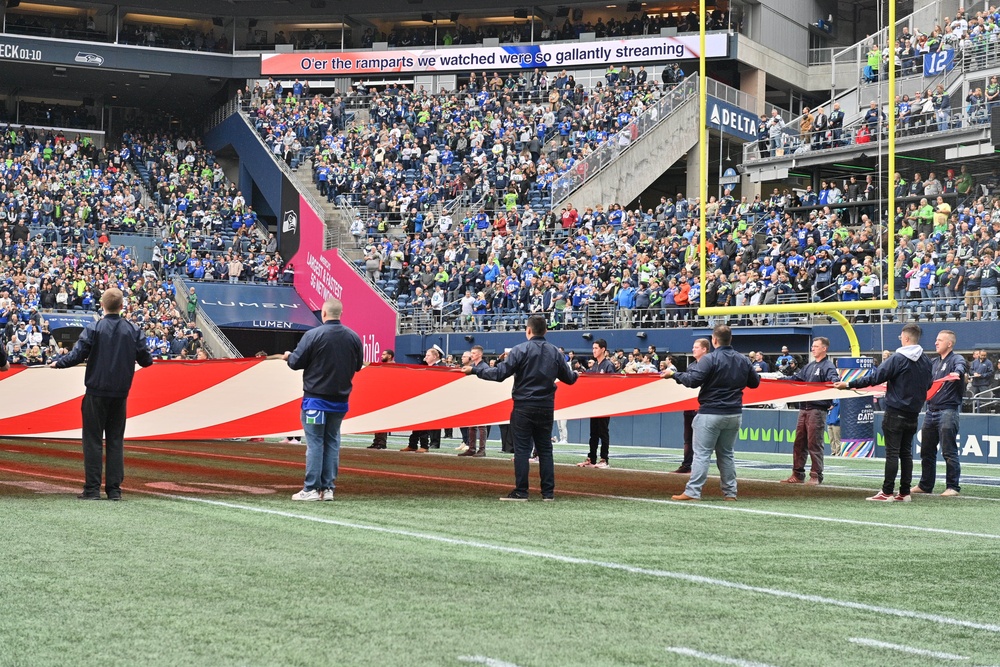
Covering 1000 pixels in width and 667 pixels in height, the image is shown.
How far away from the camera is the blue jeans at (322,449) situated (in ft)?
36.1

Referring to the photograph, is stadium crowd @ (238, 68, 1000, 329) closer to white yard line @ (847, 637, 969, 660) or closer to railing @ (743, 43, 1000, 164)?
railing @ (743, 43, 1000, 164)

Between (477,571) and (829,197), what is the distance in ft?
92.4

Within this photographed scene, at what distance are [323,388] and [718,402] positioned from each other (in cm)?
372

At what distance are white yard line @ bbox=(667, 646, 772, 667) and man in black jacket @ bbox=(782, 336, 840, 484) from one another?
10.2 m

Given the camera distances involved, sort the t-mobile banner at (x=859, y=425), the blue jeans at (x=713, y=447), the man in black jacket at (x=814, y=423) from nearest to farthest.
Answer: the blue jeans at (x=713, y=447) → the man in black jacket at (x=814, y=423) → the t-mobile banner at (x=859, y=425)

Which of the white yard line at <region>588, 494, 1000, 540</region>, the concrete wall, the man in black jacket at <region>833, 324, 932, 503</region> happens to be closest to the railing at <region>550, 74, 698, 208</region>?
the concrete wall

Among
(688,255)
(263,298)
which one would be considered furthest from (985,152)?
(263,298)

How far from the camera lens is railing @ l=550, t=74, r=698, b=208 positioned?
134ft

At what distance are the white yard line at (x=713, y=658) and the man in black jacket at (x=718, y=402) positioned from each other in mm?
6874

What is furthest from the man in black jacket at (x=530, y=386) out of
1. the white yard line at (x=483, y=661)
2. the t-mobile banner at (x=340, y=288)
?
the t-mobile banner at (x=340, y=288)

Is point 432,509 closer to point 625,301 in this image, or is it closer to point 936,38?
point 625,301

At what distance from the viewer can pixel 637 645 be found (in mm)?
5285

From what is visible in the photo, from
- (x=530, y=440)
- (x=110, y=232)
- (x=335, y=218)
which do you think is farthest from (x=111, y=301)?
(x=110, y=232)

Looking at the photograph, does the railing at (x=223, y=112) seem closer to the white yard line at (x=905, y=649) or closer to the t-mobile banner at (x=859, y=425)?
the t-mobile banner at (x=859, y=425)
